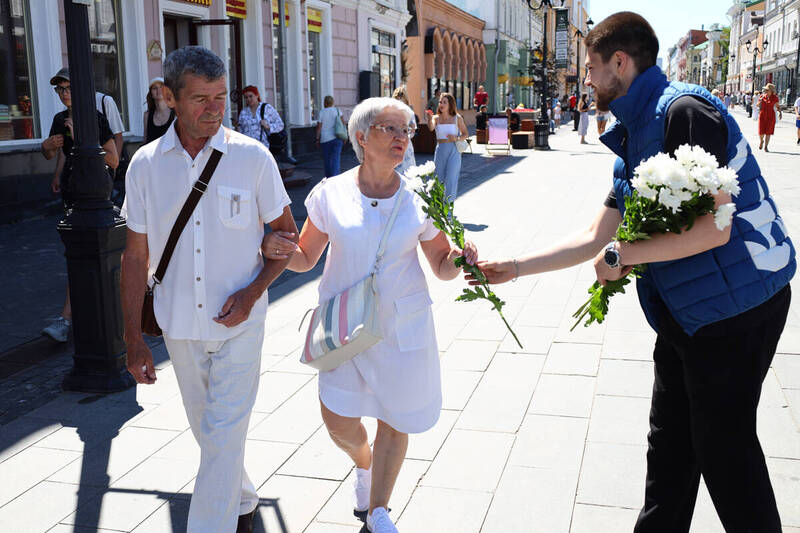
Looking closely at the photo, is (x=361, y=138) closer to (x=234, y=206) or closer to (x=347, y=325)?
(x=234, y=206)

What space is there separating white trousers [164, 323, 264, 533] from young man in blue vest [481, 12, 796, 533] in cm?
133

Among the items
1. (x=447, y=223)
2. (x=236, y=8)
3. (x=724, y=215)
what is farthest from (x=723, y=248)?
(x=236, y=8)

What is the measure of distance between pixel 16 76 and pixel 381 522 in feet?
35.2

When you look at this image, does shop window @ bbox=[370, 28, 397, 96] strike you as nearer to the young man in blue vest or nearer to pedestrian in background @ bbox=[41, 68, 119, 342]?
pedestrian in background @ bbox=[41, 68, 119, 342]

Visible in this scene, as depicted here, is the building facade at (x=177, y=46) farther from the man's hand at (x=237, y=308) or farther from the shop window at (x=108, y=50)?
the man's hand at (x=237, y=308)

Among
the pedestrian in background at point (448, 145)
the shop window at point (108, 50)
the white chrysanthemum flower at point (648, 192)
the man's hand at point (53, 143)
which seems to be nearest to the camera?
the white chrysanthemum flower at point (648, 192)

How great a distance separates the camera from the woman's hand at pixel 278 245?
3.04 meters

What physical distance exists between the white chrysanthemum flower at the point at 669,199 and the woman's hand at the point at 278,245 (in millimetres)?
1363

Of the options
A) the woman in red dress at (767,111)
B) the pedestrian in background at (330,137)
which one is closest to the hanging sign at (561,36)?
the woman in red dress at (767,111)

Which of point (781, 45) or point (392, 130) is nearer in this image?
point (392, 130)

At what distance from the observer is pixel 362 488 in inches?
135

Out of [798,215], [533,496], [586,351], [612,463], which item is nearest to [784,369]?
[586,351]

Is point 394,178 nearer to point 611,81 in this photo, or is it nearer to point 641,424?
point 611,81

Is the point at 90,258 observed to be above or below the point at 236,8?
below
